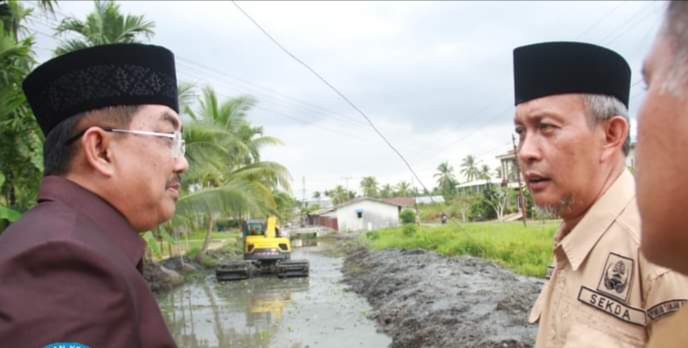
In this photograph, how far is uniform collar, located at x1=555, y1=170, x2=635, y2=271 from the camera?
154 cm

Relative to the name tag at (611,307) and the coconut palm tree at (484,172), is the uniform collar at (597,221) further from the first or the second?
the coconut palm tree at (484,172)

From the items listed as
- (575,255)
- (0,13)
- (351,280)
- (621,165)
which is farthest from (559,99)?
(351,280)

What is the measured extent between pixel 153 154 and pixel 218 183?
20.7 meters

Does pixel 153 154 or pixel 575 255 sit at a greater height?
pixel 153 154

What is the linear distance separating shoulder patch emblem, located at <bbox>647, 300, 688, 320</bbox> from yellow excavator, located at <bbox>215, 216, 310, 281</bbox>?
52.3 ft

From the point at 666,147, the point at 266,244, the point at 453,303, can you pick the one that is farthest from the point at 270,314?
the point at 666,147

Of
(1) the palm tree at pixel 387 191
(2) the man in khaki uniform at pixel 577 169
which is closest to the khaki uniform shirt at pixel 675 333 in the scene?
(2) the man in khaki uniform at pixel 577 169

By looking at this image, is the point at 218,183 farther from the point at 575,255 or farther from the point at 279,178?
the point at 575,255

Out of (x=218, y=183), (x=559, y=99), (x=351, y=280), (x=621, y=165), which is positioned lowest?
A: (x=351, y=280)

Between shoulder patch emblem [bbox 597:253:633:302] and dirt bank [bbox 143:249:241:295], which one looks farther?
dirt bank [bbox 143:249:241:295]

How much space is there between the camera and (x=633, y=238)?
4.74ft

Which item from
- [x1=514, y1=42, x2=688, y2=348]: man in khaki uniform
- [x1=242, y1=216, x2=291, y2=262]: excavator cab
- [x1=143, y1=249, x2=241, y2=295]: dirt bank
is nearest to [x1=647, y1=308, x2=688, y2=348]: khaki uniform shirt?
[x1=514, y1=42, x2=688, y2=348]: man in khaki uniform

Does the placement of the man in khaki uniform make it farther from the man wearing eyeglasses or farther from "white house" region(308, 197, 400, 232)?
"white house" region(308, 197, 400, 232)

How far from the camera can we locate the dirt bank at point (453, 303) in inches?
281
